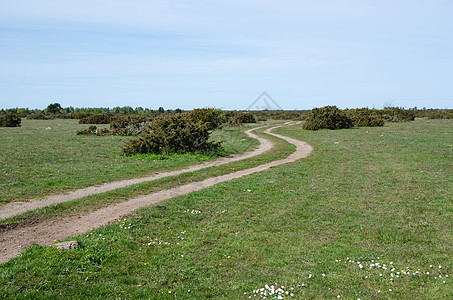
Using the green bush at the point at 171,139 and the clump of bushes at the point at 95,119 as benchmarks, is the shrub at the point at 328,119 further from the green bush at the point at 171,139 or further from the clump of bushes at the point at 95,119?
the clump of bushes at the point at 95,119

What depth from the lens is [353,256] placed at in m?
A: 6.74

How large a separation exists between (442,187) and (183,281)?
10.9 meters

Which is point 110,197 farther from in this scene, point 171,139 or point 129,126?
point 129,126

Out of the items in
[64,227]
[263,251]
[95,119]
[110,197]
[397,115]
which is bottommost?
[263,251]

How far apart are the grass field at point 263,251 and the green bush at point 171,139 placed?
33.1 ft

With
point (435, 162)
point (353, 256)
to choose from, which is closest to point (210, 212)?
point (353, 256)

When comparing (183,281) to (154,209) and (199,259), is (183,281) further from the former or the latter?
(154,209)

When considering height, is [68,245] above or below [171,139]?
below

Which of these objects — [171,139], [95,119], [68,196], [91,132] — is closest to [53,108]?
[95,119]

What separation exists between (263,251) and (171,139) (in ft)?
49.2

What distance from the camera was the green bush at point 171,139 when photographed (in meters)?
20.9

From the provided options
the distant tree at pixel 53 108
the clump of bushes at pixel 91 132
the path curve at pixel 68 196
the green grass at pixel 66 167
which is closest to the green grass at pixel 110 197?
the path curve at pixel 68 196

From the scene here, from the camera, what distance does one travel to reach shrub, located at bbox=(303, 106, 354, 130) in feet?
148

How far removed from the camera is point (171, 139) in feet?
69.1
